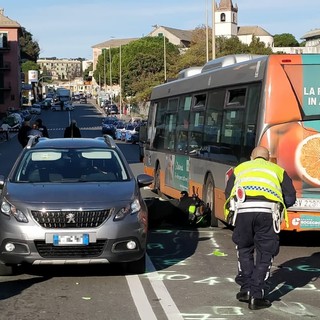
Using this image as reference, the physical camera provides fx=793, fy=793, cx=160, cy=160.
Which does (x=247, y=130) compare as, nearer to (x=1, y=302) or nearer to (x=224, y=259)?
(x=224, y=259)

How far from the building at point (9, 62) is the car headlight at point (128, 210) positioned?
378ft

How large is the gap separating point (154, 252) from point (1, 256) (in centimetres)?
276

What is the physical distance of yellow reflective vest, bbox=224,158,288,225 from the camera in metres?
7.23

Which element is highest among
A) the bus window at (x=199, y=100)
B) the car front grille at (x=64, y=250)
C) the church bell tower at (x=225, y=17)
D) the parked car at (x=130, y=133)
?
the church bell tower at (x=225, y=17)

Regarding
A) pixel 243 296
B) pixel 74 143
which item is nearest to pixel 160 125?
pixel 74 143

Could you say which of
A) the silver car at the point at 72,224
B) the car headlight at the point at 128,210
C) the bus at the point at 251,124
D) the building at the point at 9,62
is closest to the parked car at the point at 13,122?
the building at the point at 9,62

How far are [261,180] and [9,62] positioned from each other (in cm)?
11946

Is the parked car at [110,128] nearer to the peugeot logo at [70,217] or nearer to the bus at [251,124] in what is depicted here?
the bus at [251,124]

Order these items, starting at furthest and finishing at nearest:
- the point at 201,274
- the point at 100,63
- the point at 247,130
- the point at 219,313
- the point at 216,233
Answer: the point at 100,63 < the point at 216,233 < the point at 247,130 < the point at 201,274 < the point at 219,313

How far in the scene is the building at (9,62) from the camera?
12225 cm

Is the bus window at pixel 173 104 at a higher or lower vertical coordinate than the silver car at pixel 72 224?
higher

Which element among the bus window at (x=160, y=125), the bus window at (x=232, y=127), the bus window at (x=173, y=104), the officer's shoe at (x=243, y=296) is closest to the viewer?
the officer's shoe at (x=243, y=296)

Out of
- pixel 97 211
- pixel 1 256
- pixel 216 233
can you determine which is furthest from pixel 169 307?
pixel 216 233

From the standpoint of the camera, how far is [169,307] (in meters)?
7.53
